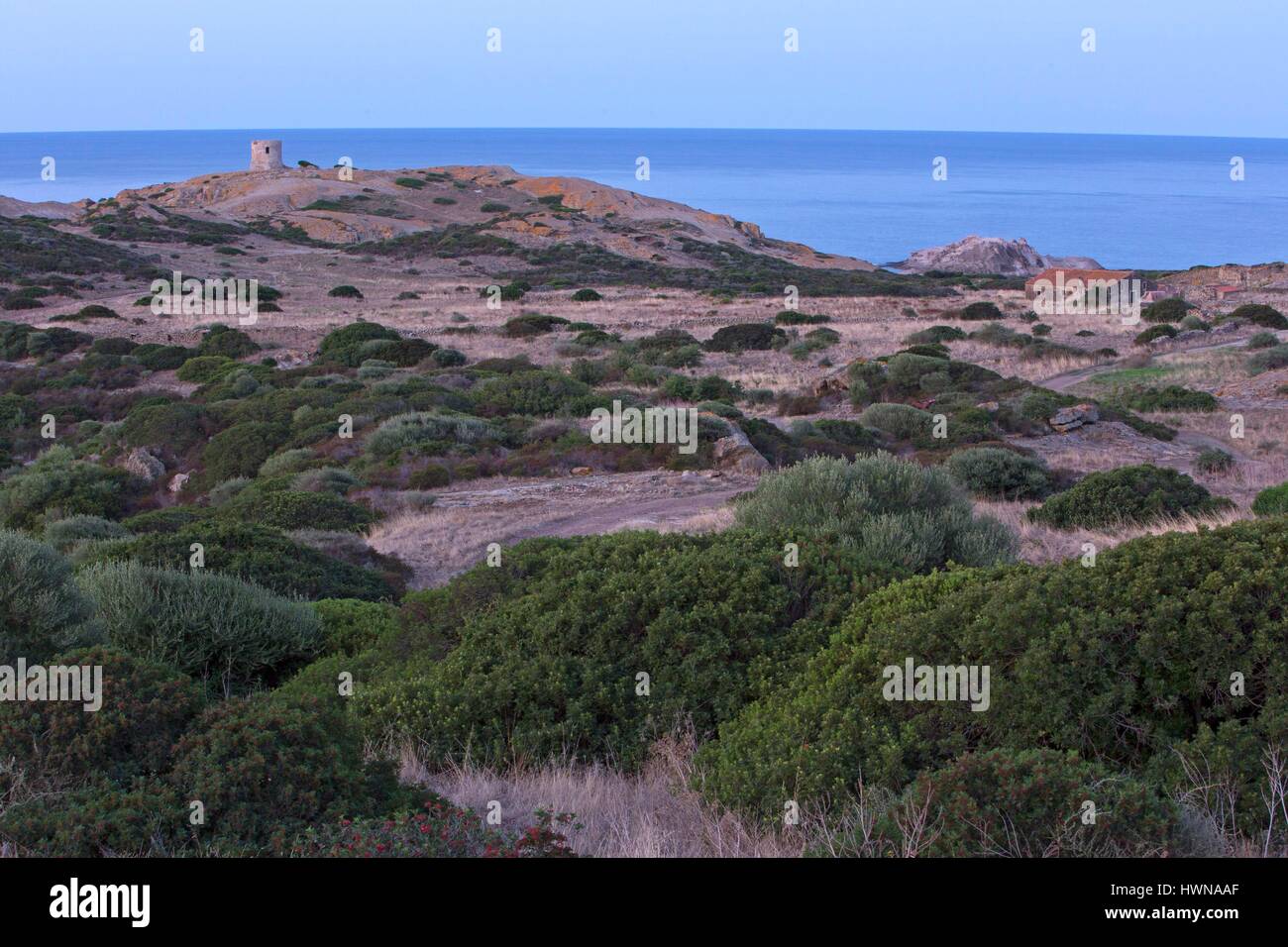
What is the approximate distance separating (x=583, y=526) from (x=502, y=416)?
8.46 meters

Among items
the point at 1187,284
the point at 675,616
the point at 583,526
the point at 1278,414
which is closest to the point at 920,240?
the point at 1187,284

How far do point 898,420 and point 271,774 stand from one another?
17.9 meters

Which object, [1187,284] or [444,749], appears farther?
[1187,284]

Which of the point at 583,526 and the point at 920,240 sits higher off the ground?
Result: the point at 920,240

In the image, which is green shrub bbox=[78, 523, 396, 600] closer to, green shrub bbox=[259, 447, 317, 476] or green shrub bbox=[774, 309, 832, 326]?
green shrub bbox=[259, 447, 317, 476]

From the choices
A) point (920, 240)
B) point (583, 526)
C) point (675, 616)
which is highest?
point (920, 240)

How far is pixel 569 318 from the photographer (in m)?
40.0

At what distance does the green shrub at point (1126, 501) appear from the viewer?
40.2ft

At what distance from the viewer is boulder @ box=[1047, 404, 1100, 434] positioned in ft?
66.2

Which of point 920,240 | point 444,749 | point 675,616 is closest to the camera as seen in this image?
point 444,749

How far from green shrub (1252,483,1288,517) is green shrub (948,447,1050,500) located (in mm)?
3180

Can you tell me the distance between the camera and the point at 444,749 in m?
5.46
